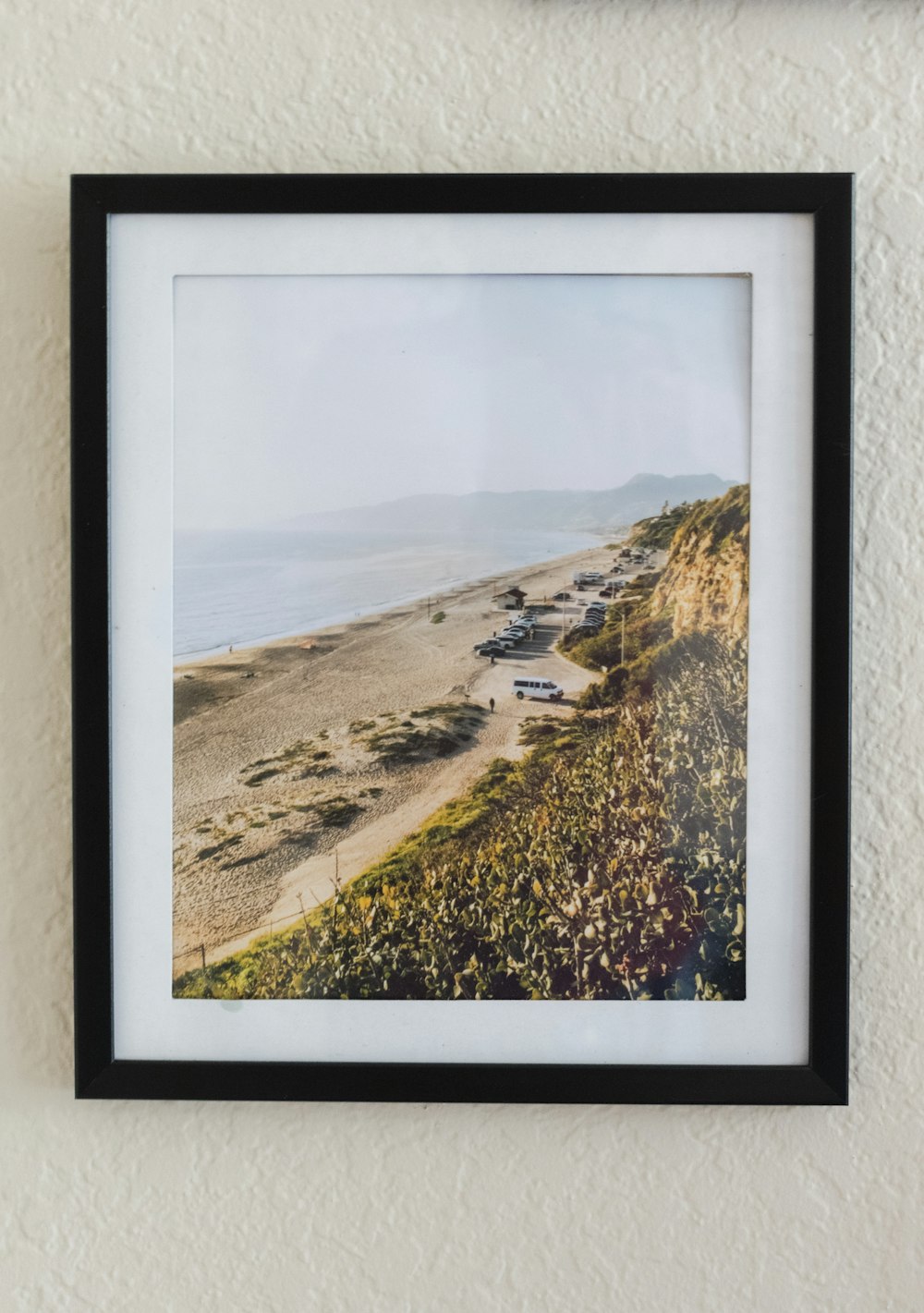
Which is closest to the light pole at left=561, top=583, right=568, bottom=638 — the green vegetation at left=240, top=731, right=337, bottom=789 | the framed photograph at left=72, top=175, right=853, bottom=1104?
the framed photograph at left=72, top=175, right=853, bottom=1104

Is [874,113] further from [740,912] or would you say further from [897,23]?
[740,912]

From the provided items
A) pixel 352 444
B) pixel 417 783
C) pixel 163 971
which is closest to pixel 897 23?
pixel 352 444

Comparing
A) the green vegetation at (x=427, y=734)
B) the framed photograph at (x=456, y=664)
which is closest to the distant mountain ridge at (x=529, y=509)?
the framed photograph at (x=456, y=664)

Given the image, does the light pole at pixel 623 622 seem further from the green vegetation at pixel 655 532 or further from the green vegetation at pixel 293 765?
the green vegetation at pixel 293 765

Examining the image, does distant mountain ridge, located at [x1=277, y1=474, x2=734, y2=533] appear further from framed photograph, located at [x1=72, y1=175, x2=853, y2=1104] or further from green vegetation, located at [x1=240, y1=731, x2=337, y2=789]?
green vegetation, located at [x1=240, y1=731, x2=337, y2=789]

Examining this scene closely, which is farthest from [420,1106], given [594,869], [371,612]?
[371,612]

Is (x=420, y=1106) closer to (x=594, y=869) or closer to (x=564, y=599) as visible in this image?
(x=594, y=869)

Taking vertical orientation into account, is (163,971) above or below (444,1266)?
above
